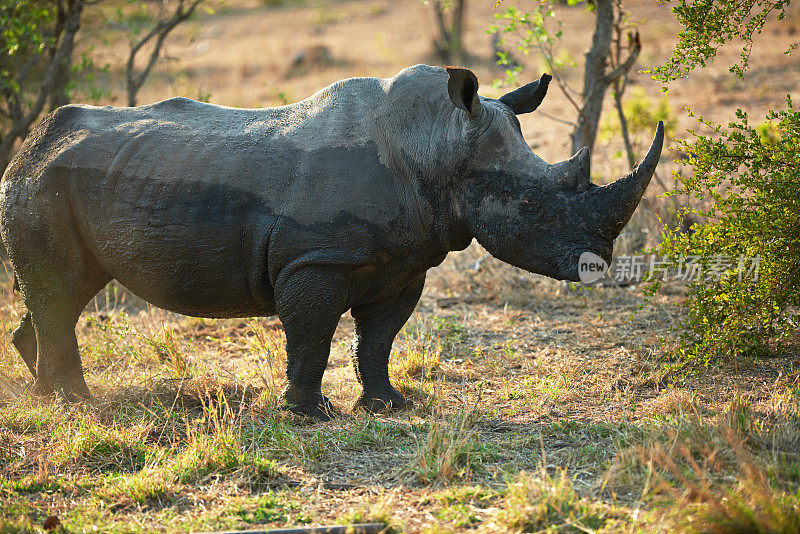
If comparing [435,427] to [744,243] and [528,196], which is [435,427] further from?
[744,243]

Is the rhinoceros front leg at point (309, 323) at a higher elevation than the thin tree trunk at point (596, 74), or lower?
lower

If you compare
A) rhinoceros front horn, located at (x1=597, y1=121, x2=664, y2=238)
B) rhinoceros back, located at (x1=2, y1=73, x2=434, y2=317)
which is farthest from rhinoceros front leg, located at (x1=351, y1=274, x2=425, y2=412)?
rhinoceros front horn, located at (x1=597, y1=121, x2=664, y2=238)

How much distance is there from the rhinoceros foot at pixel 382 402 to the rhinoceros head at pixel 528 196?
1.28 meters

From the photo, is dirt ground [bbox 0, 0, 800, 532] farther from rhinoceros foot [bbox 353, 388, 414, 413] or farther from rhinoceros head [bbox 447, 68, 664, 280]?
rhinoceros head [bbox 447, 68, 664, 280]

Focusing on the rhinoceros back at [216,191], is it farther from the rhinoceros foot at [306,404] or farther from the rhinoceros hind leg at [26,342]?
the rhinoceros hind leg at [26,342]

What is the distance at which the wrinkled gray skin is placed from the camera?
464 centimetres

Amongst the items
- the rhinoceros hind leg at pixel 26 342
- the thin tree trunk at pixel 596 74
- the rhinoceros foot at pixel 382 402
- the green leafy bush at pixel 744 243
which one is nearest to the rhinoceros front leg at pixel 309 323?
the rhinoceros foot at pixel 382 402

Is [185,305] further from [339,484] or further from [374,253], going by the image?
[339,484]

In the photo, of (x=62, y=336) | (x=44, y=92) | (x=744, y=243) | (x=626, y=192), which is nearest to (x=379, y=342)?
(x=626, y=192)

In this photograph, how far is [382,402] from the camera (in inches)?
211

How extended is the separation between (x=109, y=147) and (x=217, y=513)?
240 cm

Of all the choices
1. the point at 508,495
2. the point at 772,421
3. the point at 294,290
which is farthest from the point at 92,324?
the point at 772,421

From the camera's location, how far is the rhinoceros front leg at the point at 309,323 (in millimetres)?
4773

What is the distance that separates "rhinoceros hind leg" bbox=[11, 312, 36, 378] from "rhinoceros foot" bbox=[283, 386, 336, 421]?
6.51ft
